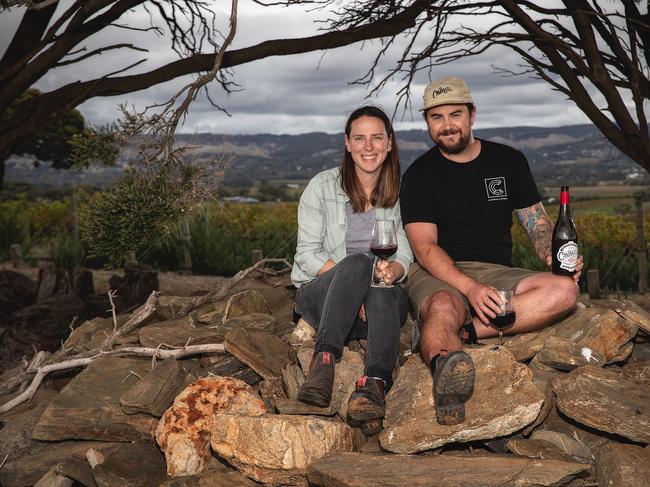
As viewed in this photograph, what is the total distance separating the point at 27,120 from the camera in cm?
750

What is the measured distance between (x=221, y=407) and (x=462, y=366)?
1.57 metres

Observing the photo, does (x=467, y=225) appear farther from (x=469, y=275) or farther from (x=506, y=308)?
(x=506, y=308)

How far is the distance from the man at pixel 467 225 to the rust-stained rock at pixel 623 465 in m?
0.89

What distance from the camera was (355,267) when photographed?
14.4 feet

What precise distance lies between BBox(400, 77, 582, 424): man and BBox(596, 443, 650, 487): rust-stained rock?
0.89 meters

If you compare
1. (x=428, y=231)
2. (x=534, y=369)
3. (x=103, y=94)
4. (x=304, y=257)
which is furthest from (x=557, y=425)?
(x=103, y=94)

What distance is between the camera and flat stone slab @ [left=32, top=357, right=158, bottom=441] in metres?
4.78

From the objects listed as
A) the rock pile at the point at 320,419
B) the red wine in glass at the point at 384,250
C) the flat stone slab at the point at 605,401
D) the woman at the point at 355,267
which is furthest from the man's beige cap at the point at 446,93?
the flat stone slab at the point at 605,401

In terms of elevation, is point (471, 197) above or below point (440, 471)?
above

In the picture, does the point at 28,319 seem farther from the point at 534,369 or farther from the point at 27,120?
the point at 534,369

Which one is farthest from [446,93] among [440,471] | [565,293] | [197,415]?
[197,415]

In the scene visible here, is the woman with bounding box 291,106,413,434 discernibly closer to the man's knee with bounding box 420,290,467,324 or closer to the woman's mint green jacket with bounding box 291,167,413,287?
the woman's mint green jacket with bounding box 291,167,413,287

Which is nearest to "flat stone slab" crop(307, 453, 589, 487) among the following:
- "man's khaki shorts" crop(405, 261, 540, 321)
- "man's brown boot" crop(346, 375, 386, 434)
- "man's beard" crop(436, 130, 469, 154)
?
"man's brown boot" crop(346, 375, 386, 434)

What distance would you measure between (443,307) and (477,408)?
608 millimetres
